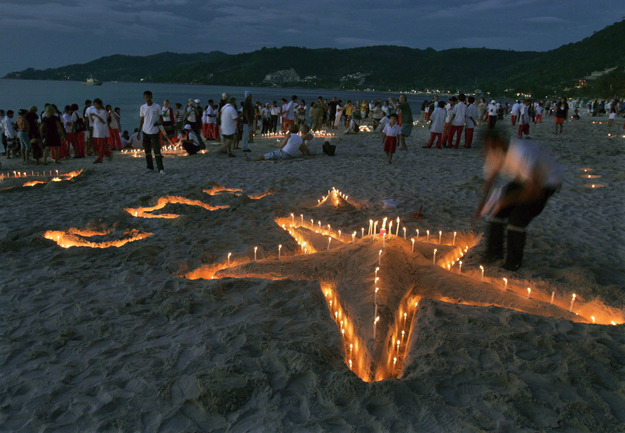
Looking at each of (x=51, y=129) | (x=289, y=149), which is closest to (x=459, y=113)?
(x=289, y=149)

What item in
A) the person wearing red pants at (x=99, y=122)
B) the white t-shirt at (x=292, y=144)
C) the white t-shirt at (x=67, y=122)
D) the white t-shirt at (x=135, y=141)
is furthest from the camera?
the white t-shirt at (x=135, y=141)

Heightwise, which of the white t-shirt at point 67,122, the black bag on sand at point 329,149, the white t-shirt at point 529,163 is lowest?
the black bag on sand at point 329,149

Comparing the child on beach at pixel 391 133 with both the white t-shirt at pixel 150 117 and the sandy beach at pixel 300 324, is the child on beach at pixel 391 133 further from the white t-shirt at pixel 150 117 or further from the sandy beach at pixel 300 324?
the white t-shirt at pixel 150 117

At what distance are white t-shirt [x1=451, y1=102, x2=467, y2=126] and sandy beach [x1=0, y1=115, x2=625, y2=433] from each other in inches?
289

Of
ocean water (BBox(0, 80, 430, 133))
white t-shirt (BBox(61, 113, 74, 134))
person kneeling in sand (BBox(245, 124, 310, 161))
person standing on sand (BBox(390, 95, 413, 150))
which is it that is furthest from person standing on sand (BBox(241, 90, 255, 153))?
ocean water (BBox(0, 80, 430, 133))

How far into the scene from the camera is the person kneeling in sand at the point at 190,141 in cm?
1369

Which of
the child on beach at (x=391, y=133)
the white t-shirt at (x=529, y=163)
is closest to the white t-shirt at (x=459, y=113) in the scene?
the child on beach at (x=391, y=133)

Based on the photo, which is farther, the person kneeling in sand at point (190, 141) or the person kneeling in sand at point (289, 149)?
the person kneeling in sand at point (190, 141)

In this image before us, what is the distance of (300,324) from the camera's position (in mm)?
3586

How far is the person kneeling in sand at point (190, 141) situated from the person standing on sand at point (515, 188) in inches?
440

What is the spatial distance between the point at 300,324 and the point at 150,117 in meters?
8.24

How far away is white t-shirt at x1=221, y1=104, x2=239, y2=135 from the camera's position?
39.9 ft

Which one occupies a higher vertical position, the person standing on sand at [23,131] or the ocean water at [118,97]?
the ocean water at [118,97]

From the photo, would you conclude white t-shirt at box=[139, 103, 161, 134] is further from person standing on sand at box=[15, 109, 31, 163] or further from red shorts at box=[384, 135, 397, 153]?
red shorts at box=[384, 135, 397, 153]
